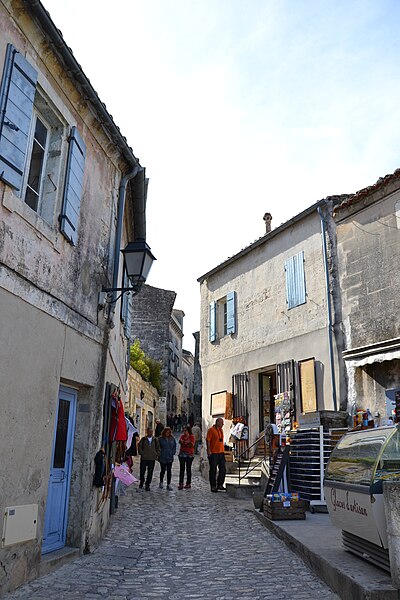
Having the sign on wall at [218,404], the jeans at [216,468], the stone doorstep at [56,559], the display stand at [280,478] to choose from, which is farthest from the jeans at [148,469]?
the stone doorstep at [56,559]

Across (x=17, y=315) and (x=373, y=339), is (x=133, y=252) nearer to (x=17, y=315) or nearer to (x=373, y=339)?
(x=17, y=315)

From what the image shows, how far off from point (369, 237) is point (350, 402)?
358 cm

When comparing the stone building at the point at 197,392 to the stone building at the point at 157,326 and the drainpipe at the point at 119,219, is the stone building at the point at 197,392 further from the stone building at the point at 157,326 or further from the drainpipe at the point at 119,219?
the drainpipe at the point at 119,219

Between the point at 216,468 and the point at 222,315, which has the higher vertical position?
the point at 222,315

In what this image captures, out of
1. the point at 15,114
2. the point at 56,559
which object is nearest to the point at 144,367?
the point at 56,559

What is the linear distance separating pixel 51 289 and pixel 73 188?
135 centimetres

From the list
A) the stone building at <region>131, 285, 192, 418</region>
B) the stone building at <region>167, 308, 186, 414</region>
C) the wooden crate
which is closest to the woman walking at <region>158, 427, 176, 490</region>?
the wooden crate

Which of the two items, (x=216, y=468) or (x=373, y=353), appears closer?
(x=373, y=353)

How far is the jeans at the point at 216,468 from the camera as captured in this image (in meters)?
12.3

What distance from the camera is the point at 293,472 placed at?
10023 mm

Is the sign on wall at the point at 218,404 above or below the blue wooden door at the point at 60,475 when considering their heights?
above

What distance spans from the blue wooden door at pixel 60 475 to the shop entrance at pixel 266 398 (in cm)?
860

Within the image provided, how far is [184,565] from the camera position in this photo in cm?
608

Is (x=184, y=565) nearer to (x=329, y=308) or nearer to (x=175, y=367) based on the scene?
(x=329, y=308)
